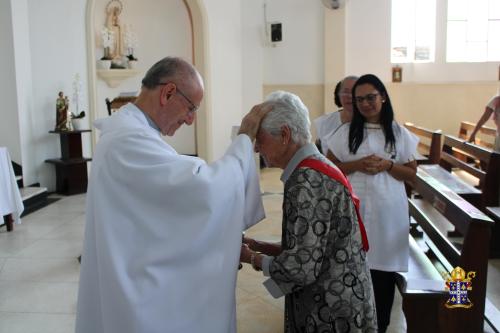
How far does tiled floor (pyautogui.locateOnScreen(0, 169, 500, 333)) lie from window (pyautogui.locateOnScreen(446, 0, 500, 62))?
21.8 feet

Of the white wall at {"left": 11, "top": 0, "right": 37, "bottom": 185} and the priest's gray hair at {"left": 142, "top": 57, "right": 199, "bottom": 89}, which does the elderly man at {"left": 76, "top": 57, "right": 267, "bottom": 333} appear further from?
the white wall at {"left": 11, "top": 0, "right": 37, "bottom": 185}

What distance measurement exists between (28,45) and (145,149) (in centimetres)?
661

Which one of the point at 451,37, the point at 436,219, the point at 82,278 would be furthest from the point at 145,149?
the point at 451,37

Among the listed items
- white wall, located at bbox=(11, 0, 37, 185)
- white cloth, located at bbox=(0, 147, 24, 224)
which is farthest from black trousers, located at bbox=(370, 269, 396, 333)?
white wall, located at bbox=(11, 0, 37, 185)

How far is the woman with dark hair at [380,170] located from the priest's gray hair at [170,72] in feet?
4.06

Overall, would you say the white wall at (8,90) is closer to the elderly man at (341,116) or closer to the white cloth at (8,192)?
the white cloth at (8,192)

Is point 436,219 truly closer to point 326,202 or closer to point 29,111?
point 326,202

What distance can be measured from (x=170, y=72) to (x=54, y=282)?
9.97 feet

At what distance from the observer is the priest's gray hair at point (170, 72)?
188 centimetres

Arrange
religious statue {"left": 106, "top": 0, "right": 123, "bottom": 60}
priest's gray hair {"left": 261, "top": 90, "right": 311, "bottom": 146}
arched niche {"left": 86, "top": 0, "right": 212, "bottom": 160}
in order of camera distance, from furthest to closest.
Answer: religious statue {"left": 106, "top": 0, "right": 123, "bottom": 60} → arched niche {"left": 86, "top": 0, "right": 212, "bottom": 160} → priest's gray hair {"left": 261, "top": 90, "right": 311, "bottom": 146}

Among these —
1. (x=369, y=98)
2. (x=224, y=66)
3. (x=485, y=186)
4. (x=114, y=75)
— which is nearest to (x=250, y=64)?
(x=224, y=66)

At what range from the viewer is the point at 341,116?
381 cm

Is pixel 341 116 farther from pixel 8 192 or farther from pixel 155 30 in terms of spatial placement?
pixel 155 30

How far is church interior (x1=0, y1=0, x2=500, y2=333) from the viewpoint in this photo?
4246 millimetres
